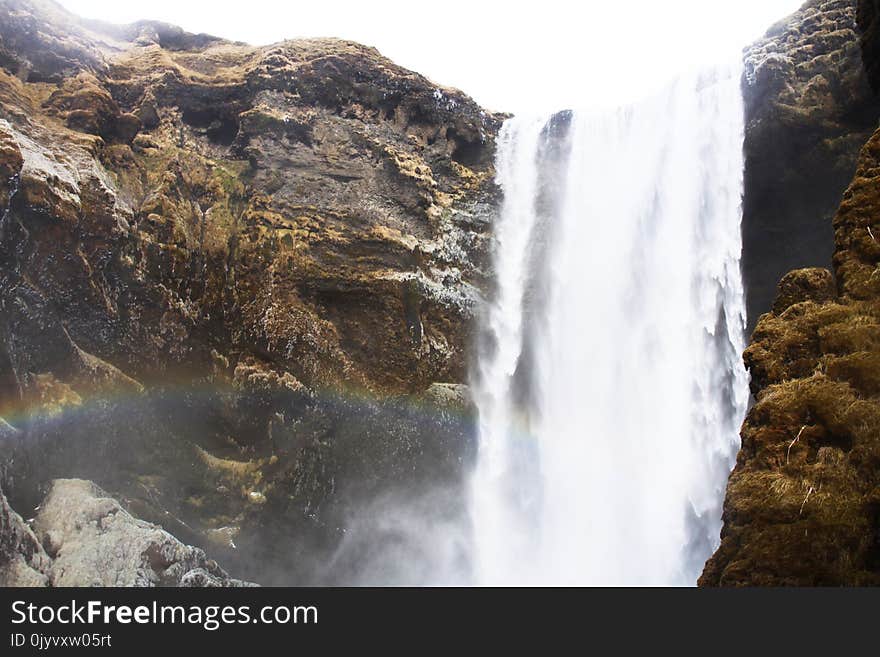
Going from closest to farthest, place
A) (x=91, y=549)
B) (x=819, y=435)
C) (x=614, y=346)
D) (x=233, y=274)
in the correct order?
(x=819, y=435) → (x=91, y=549) → (x=233, y=274) → (x=614, y=346)

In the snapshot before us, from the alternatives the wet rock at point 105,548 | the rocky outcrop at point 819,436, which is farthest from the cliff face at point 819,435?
the wet rock at point 105,548

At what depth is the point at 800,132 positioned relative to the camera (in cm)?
2464

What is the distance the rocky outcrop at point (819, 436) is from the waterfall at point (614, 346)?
1513 centimetres

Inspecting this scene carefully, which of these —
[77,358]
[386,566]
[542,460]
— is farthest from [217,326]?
[542,460]

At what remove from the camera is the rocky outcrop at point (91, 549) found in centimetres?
1741

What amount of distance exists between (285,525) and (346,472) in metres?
3.13

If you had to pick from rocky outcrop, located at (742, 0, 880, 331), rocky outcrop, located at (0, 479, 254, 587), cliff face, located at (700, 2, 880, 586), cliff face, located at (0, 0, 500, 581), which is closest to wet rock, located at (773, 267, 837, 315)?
cliff face, located at (700, 2, 880, 586)

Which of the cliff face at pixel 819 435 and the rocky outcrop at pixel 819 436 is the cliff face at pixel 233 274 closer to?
the cliff face at pixel 819 435

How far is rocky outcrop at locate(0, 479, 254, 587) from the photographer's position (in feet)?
57.1

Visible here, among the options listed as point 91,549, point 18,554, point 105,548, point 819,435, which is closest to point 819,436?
point 819,435

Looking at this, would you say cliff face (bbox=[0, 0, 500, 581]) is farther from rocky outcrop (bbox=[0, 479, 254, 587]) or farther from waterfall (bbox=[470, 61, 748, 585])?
waterfall (bbox=[470, 61, 748, 585])

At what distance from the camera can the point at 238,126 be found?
3002 centimetres

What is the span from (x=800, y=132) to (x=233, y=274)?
23012mm

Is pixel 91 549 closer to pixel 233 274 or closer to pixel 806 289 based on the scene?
pixel 233 274
